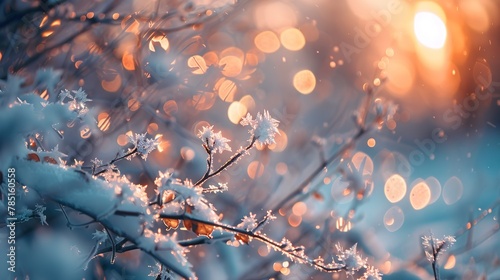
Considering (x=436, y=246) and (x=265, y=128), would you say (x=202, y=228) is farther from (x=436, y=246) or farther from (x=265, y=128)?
(x=436, y=246)

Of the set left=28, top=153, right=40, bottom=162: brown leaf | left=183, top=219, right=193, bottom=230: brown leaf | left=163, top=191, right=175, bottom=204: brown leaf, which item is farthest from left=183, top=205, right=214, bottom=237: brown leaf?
left=28, top=153, right=40, bottom=162: brown leaf

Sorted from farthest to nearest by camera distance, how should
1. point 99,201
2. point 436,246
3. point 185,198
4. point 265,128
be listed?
point 436,246
point 265,128
point 185,198
point 99,201

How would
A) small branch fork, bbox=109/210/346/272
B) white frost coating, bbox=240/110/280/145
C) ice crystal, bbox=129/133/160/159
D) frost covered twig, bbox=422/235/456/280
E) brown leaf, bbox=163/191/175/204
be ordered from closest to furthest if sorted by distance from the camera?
small branch fork, bbox=109/210/346/272 < brown leaf, bbox=163/191/175/204 < white frost coating, bbox=240/110/280/145 < ice crystal, bbox=129/133/160/159 < frost covered twig, bbox=422/235/456/280

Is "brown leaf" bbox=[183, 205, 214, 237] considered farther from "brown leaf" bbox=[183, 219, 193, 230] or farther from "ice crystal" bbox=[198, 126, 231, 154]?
"ice crystal" bbox=[198, 126, 231, 154]

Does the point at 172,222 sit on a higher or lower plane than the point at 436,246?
lower

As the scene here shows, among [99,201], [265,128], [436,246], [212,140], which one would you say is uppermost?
[436,246]

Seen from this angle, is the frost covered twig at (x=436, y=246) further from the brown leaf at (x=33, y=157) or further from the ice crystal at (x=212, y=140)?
the brown leaf at (x=33, y=157)

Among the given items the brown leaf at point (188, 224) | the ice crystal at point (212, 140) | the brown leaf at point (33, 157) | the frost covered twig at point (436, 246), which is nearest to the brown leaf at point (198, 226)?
the brown leaf at point (188, 224)

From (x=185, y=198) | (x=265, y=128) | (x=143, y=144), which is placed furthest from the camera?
(x=143, y=144)

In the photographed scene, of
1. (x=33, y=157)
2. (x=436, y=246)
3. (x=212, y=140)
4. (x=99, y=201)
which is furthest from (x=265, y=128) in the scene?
(x=436, y=246)
